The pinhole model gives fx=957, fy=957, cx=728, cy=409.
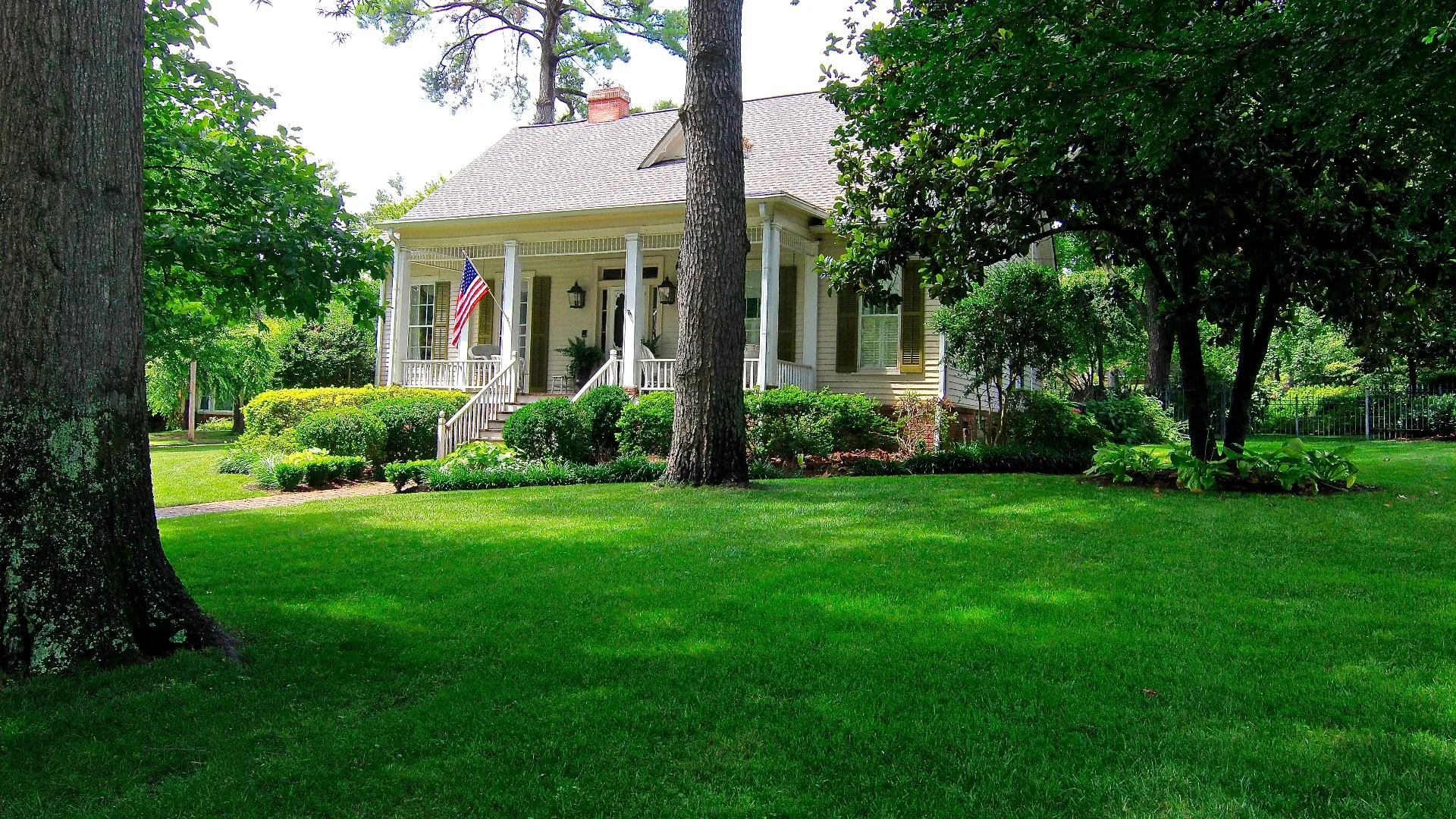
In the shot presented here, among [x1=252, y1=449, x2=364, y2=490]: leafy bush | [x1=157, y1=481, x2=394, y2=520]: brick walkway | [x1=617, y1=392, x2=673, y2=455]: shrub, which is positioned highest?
[x1=617, y1=392, x2=673, y2=455]: shrub

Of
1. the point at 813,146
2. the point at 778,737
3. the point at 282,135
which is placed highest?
the point at 813,146

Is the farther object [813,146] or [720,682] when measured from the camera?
[813,146]

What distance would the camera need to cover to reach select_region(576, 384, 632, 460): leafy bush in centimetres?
1370

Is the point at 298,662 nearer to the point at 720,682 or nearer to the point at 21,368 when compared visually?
the point at 21,368

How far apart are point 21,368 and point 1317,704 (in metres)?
4.84

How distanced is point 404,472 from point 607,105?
12.7 m

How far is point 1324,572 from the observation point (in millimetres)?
5492

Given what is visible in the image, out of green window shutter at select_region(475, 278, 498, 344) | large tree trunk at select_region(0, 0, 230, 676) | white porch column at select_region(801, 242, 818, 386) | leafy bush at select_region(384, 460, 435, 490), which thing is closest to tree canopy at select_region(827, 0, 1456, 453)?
white porch column at select_region(801, 242, 818, 386)

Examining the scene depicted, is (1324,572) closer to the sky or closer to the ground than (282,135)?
closer to the ground

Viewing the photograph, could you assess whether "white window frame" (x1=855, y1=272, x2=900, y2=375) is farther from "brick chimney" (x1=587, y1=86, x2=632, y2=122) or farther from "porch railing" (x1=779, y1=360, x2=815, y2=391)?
"brick chimney" (x1=587, y1=86, x2=632, y2=122)

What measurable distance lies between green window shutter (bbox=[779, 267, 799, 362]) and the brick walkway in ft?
22.6

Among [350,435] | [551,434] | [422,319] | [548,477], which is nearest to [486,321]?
[422,319]

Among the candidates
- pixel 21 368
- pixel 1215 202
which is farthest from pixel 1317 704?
pixel 1215 202

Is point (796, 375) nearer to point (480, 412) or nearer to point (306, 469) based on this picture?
point (480, 412)
